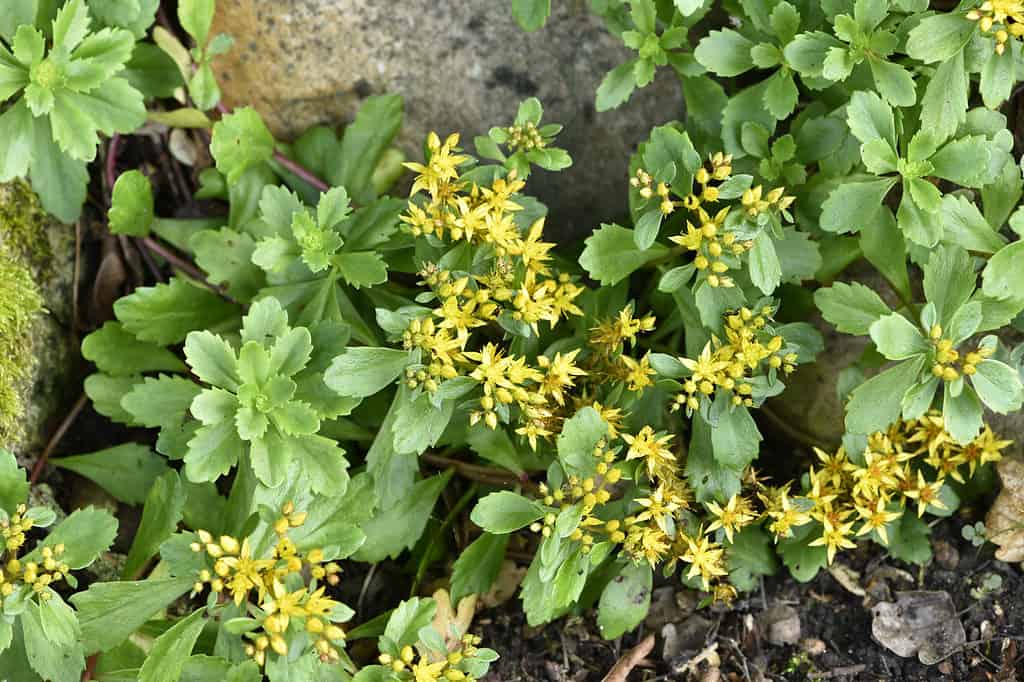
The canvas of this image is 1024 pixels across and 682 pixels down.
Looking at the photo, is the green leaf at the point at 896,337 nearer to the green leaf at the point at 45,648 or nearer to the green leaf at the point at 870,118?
the green leaf at the point at 870,118

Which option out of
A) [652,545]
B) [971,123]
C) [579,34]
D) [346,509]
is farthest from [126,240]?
Result: [971,123]

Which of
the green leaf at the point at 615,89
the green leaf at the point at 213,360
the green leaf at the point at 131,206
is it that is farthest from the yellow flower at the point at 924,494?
the green leaf at the point at 131,206

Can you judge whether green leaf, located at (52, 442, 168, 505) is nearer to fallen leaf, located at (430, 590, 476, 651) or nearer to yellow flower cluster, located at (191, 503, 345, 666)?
yellow flower cluster, located at (191, 503, 345, 666)

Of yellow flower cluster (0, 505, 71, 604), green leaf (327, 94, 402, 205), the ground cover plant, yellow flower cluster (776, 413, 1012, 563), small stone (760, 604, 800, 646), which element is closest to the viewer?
yellow flower cluster (0, 505, 71, 604)

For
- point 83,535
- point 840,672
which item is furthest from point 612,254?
point 83,535

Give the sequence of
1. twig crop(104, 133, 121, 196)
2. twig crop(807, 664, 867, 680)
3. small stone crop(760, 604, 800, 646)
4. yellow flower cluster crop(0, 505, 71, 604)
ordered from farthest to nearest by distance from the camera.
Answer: twig crop(104, 133, 121, 196), small stone crop(760, 604, 800, 646), twig crop(807, 664, 867, 680), yellow flower cluster crop(0, 505, 71, 604)

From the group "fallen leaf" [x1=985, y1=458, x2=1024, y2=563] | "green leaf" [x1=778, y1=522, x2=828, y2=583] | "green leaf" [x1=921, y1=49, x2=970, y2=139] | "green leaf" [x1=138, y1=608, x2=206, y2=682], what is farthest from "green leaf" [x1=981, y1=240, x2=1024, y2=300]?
"green leaf" [x1=138, y1=608, x2=206, y2=682]
